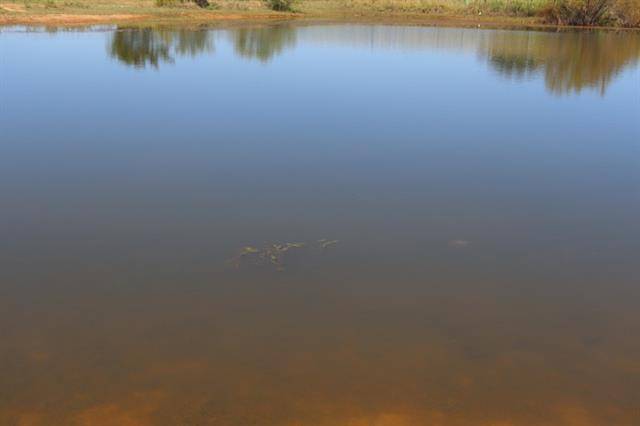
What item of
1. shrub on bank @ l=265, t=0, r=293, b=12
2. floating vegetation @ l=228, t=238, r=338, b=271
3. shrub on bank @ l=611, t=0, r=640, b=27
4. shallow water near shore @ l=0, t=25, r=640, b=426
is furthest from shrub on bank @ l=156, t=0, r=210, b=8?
floating vegetation @ l=228, t=238, r=338, b=271

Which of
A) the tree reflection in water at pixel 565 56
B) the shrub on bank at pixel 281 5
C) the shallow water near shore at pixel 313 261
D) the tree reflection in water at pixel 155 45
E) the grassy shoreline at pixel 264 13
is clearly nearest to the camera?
the shallow water near shore at pixel 313 261

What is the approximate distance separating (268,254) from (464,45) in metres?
18.9

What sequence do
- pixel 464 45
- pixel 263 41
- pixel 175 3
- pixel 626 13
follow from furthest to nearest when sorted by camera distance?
1. pixel 175 3
2. pixel 626 13
3. pixel 464 45
4. pixel 263 41

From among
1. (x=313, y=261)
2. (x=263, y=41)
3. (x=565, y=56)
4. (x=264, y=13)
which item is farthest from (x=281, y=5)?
(x=313, y=261)

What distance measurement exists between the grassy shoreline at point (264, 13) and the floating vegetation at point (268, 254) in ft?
68.3

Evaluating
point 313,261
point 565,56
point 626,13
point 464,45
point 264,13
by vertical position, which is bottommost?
point 313,261

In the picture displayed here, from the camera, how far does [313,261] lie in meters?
5.05

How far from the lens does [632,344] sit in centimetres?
407

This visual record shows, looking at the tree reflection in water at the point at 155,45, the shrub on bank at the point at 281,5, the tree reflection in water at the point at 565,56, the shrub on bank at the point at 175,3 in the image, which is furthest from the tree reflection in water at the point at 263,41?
the shrub on bank at the point at 281,5

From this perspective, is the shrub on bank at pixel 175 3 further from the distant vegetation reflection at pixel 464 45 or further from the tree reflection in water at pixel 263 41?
the tree reflection in water at pixel 263 41

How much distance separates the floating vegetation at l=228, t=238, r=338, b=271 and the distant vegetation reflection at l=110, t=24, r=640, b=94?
387 inches

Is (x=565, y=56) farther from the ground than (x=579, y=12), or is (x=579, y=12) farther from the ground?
(x=579, y=12)

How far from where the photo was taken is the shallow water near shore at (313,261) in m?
3.54

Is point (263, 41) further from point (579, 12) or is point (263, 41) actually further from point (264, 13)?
point (579, 12)
